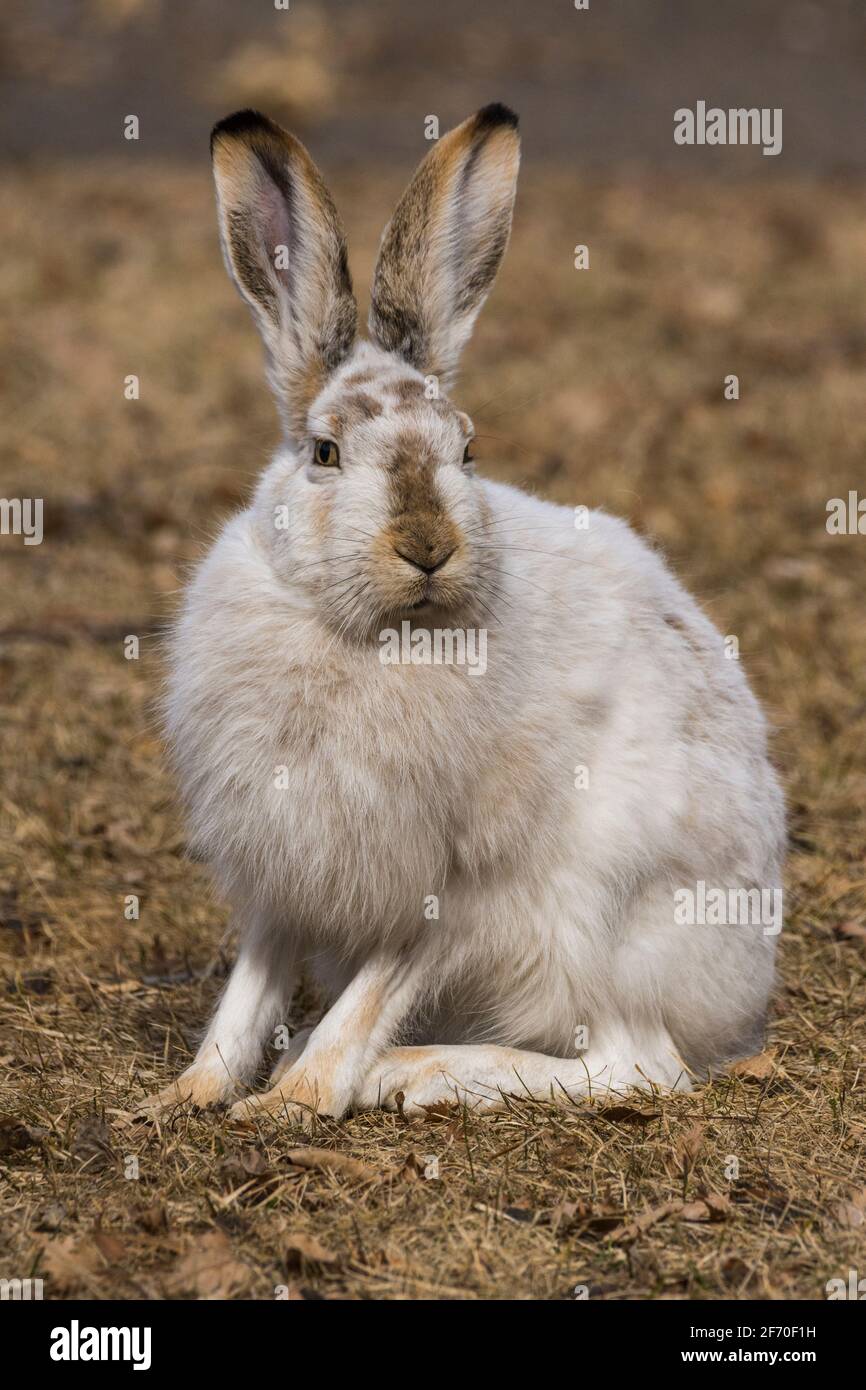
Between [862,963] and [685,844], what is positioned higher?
[685,844]

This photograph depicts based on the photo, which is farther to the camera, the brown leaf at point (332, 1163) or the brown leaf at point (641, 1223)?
the brown leaf at point (332, 1163)

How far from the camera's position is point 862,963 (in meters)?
4.86

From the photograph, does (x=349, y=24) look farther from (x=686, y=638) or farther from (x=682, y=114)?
(x=686, y=638)

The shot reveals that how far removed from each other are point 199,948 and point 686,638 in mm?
1791

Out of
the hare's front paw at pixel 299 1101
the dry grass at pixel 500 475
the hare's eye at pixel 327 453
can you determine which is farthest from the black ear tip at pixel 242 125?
the hare's front paw at pixel 299 1101

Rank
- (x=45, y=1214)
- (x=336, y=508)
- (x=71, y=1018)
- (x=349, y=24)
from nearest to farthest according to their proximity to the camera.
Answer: (x=45, y=1214)
(x=336, y=508)
(x=71, y=1018)
(x=349, y=24)

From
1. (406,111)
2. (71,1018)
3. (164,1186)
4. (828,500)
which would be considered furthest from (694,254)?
(164,1186)

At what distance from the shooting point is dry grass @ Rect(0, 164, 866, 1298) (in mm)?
3242

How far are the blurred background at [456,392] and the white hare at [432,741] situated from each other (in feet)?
1.50

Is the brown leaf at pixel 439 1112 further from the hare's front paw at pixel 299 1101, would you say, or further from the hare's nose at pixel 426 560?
the hare's nose at pixel 426 560

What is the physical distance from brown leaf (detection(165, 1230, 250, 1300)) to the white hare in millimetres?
633

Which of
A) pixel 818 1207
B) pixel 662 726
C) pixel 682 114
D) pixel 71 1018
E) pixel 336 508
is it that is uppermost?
pixel 682 114

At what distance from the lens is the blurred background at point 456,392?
4793mm

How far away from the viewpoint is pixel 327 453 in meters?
3.70
